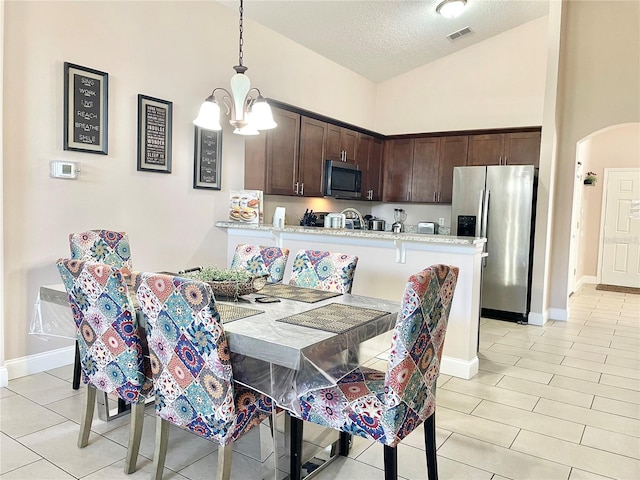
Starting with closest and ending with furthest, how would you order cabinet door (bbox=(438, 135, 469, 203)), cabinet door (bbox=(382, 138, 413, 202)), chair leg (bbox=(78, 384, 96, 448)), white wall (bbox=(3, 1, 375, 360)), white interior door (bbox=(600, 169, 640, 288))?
chair leg (bbox=(78, 384, 96, 448))
white wall (bbox=(3, 1, 375, 360))
cabinet door (bbox=(438, 135, 469, 203))
cabinet door (bbox=(382, 138, 413, 202))
white interior door (bbox=(600, 169, 640, 288))

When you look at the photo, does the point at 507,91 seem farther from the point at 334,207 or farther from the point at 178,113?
the point at 178,113

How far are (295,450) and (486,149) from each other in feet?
16.4

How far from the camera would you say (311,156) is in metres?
5.23

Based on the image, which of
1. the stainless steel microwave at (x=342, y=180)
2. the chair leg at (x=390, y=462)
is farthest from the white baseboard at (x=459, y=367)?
the stainless steel microwave at (x=342, y=180)

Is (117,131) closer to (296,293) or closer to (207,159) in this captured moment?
(207,159)

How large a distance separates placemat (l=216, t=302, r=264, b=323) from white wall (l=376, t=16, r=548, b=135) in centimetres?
510

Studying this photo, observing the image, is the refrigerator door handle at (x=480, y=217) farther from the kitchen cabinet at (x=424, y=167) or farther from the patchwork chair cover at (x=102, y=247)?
the patchwork chair cover at (x=102, y=247)

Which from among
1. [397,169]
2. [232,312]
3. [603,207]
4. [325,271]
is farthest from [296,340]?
[603,207]

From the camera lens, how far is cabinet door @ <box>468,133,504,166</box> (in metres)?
5.86

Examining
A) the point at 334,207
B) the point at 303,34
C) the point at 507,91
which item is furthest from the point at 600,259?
the point at 303,34

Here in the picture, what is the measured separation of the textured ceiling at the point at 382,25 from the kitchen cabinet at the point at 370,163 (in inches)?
38.9

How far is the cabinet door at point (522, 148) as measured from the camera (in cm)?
565


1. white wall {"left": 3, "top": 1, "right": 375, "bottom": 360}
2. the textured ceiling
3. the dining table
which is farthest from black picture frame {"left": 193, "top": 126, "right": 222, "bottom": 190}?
the dining table

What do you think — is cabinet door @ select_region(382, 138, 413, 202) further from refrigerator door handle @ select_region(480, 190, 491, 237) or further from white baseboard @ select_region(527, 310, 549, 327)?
white baseboard @ select_region(527, 310, 549, 327)
